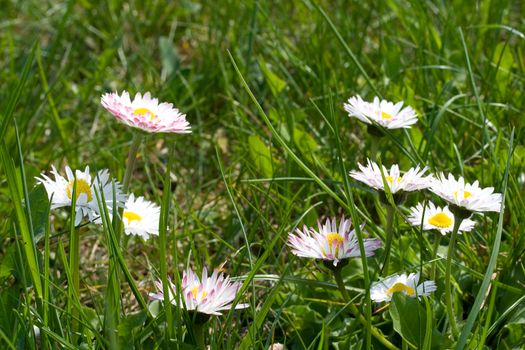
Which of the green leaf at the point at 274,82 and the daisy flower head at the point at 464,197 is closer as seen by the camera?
the daisy flower head at the point at 464,197

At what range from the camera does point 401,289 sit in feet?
4.15

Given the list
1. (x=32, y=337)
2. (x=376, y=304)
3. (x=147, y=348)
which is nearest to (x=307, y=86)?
(x=376, y=304)

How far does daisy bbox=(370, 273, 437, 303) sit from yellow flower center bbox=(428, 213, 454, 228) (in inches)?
3.5

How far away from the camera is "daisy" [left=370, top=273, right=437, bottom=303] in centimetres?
124

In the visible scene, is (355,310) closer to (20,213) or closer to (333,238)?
(333,238)

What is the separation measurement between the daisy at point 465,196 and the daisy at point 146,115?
374 mm

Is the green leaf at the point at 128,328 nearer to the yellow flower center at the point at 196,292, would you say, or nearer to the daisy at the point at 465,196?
the yellow flower center at the point at 196,292

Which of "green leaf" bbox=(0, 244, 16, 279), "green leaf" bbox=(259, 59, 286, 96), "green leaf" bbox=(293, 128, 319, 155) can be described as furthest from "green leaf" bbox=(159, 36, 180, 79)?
"green leaf" bbox=(0, 244, 16, 279)

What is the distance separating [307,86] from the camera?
2.17 meters

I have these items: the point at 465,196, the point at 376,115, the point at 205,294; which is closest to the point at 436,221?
the point at 465,196

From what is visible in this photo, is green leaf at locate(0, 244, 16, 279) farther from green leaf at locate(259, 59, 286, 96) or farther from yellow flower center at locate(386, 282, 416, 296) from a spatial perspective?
green leaf at locate(259, 59, 286, 96)

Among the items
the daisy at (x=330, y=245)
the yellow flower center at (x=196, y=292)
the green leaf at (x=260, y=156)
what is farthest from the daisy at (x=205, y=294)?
the green leaf at (x=260, y=156)

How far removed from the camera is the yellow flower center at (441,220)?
4.29ft

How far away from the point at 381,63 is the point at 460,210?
3.41ft
